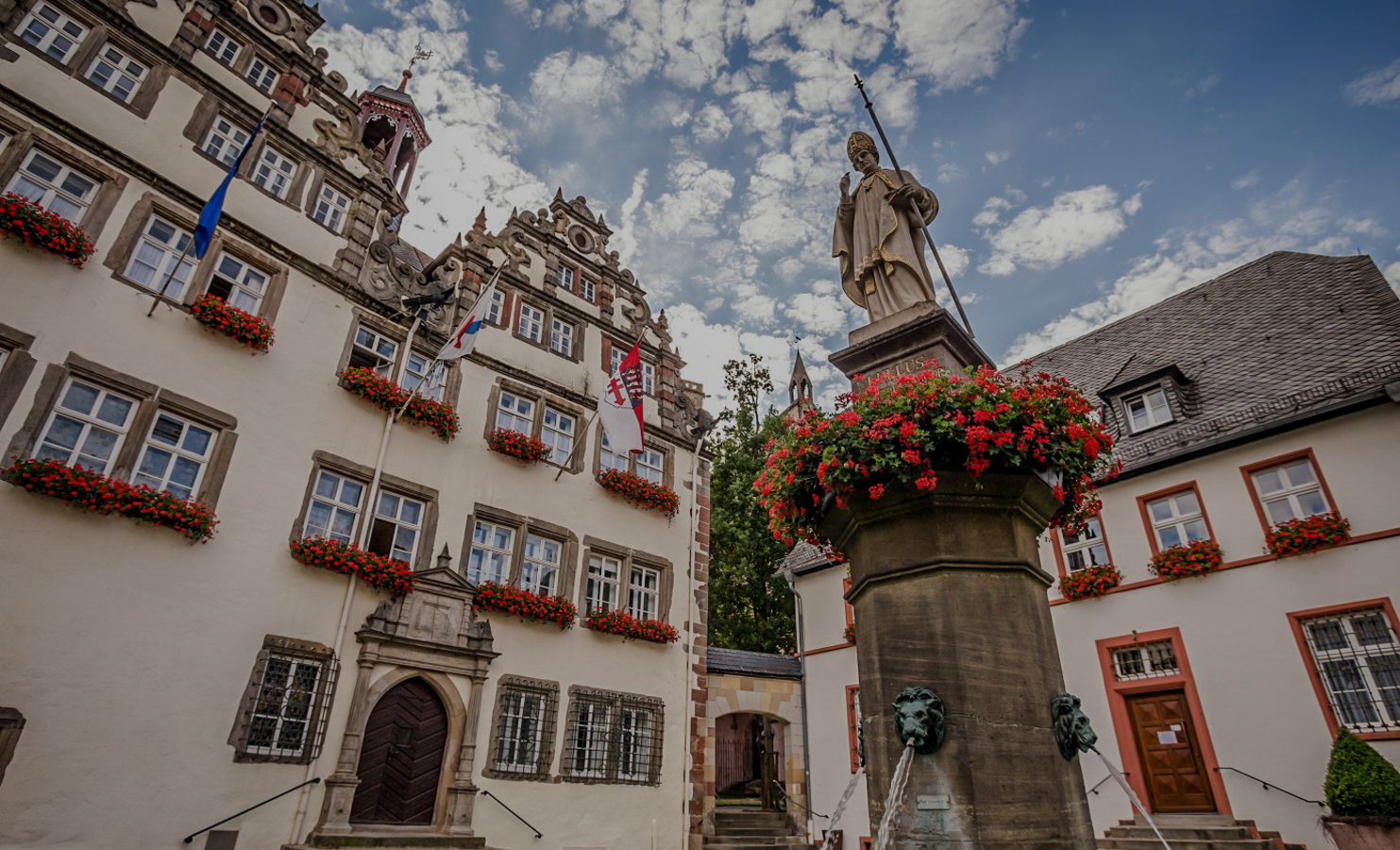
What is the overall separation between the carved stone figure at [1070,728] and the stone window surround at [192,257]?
11.2m

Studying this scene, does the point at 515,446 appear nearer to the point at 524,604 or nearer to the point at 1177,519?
the point at 524,604

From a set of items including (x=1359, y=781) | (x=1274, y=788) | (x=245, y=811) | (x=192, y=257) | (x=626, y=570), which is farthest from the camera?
(x=626, y=570)

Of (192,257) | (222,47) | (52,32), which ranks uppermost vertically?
(222,47)

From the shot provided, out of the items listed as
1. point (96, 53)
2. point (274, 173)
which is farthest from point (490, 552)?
point (96, 53)

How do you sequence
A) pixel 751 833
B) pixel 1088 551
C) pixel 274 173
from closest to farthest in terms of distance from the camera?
pixel 274 173 → pixel 1088 551 → pixel 751 833

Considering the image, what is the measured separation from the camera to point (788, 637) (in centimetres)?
2545

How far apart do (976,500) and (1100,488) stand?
10.7m

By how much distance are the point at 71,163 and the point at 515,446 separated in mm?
7147

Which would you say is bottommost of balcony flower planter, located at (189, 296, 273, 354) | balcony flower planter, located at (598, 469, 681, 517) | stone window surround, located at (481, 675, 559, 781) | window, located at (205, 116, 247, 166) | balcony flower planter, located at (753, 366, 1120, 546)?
stone window surround, located at (481, 675, 559, 781)

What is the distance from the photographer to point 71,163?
32.4 ft

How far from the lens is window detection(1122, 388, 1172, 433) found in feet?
45.3

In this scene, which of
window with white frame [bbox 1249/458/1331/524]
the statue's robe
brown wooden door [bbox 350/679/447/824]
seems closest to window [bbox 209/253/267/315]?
brown wooden door [bbox 350/679/447/824]

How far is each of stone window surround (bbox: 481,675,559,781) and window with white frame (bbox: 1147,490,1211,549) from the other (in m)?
10.4

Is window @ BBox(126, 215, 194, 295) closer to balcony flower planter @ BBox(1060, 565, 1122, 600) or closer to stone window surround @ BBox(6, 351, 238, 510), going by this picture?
stone window surround @ BBox(6, 351, 238, 510)
